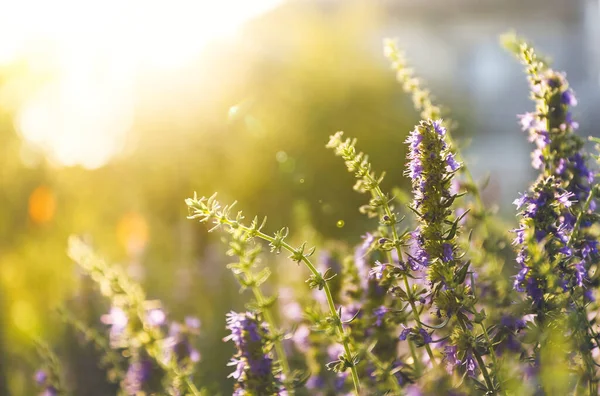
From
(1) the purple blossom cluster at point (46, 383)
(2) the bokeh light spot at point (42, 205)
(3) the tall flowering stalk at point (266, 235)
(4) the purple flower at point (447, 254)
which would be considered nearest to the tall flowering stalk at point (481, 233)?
(4) the purple flower at point (447, 254)

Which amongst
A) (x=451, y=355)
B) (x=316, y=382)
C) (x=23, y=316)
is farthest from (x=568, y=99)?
(x=23, y=316)

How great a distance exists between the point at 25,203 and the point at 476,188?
13.8ft

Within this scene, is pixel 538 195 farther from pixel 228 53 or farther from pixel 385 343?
A: pixel 228 53

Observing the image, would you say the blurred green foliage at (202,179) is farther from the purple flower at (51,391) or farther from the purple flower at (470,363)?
the purple flower at (470,363)

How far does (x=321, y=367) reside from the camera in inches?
98.6

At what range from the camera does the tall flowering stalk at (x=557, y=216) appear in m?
1.48

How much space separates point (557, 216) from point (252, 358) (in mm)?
727

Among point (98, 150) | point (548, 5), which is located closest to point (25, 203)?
point (98, 150)

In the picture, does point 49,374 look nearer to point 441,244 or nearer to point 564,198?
point 441,244

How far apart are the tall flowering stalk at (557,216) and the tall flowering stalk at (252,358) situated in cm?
57

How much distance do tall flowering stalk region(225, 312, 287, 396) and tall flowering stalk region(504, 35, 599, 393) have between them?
57cm

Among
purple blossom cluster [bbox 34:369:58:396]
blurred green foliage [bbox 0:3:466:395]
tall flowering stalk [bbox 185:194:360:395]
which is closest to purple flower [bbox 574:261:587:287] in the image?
tall flowering stalk [bbox 185:194:360:395]

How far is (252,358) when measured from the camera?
169 centimetres

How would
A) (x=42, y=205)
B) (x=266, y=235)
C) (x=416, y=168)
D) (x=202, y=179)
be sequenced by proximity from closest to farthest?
(x=266, y=235) → (x=416, y=168) → (x=42, y=205) → (x=202, y=179)
